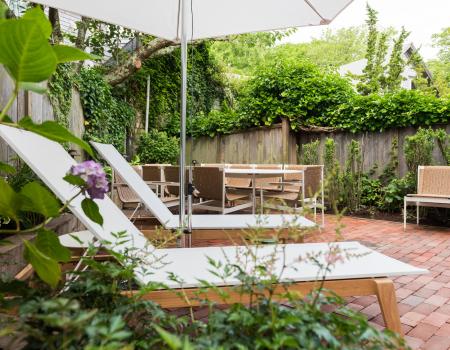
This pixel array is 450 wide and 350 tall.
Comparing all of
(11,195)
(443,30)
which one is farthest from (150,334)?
(443,30)

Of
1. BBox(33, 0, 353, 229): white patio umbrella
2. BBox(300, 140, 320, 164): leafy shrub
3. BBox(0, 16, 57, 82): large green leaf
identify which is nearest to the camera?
BBox(0, 16, 57, 82): large green leaf

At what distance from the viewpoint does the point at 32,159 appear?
184 cm

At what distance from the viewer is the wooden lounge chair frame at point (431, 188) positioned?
5.19 m

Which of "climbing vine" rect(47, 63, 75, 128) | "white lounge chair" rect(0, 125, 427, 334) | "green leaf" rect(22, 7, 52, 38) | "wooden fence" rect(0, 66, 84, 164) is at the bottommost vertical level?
"white lounge chair" rect(0, 125, 427, 334)

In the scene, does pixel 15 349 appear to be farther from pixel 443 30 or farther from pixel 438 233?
pixel 443 30

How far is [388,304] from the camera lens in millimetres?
1705

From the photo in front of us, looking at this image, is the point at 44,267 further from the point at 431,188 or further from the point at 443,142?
the point at 443,142

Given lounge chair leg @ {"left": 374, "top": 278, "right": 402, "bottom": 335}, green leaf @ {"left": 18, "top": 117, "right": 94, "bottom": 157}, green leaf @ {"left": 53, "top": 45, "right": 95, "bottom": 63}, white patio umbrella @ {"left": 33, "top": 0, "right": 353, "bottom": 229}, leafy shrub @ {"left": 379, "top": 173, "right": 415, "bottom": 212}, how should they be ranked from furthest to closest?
leafy shrub @ {"left": 379, "top": 173, "right": 415, "bottom": 212}, white patio umbrella @ {"left": 33, "top": 0, "right": 353, "bottom": 229}, lounge chair leg @ {"left": 374, "top": 278, "right": 402, "bottom": 335}, green leaf @ {"left": 53, "top": 45, "right": 95, "bottom": 63}, green leaf @ {"left": 18, "top": 117, "right": 94, "bottom": 157}

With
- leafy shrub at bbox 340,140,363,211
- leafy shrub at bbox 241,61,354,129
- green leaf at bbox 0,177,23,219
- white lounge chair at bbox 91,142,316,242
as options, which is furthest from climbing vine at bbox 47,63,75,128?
leafy shrub at bbox 340,140,363,211

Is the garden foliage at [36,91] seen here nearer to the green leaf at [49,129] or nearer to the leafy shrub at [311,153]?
the green leaf at [49,129]

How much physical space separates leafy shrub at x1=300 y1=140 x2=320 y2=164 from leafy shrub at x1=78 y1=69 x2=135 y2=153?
4125mm

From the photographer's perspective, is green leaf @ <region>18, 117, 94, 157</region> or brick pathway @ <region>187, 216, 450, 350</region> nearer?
green leaf @ <region>18, 117, 94, 157</region>

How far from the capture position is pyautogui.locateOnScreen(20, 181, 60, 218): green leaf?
110cm

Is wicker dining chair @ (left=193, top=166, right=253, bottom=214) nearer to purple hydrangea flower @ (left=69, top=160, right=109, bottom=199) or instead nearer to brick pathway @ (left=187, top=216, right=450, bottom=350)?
brick pathway @ (left=187, top=216, right=450, bottom=350)
